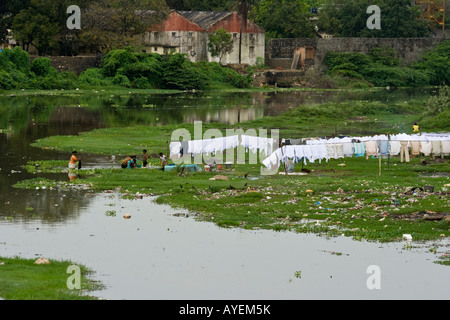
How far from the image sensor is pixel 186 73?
86625mm

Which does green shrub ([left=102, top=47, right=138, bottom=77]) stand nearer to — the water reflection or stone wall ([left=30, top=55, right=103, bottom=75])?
stone wall ([left=30, top=55, right=103, bottom=75])

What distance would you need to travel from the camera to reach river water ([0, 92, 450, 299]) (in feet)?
66.5

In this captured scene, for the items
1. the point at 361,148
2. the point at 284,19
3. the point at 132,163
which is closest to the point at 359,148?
the point at 361,148

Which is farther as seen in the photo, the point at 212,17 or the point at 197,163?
the point at 212,17

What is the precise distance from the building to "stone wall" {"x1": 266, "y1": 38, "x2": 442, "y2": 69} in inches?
191

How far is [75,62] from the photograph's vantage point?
8600cm

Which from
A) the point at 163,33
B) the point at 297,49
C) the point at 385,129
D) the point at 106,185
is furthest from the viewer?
the point at 297,49

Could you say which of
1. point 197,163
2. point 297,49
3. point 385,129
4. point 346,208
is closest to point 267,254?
point 346,208

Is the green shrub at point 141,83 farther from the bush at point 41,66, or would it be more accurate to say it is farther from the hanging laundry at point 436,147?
the hanging laundry at point 436,147

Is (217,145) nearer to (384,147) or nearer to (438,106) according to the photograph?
(384,147)

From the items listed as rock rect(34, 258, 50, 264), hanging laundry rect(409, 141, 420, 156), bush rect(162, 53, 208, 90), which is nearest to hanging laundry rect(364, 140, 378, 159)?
hanging laundry rect(409, 141, 420, 156)
